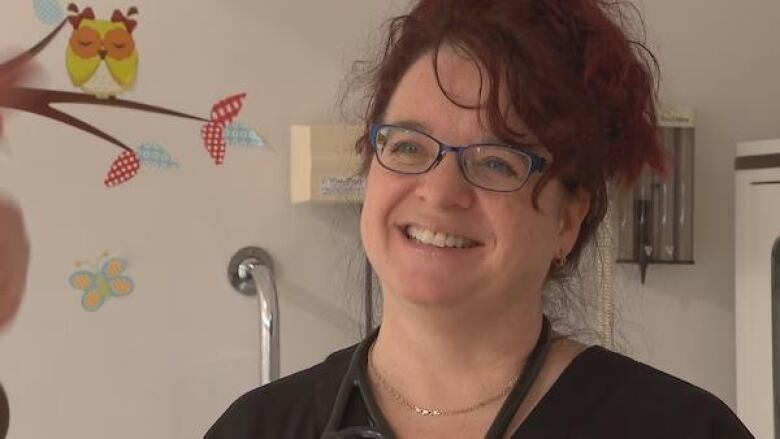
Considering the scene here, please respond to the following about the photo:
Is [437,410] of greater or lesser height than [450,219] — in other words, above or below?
below

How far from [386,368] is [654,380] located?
24 centimetres

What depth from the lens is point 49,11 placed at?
4.38 feet

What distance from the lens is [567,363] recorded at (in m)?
0.93

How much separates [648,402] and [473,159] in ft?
0.85

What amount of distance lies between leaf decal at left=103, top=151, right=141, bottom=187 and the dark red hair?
1.78 feet

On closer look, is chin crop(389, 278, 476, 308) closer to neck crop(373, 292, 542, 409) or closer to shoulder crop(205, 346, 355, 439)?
neck crop(373, 292, 542, 409)

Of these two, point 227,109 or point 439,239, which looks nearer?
point 439,239

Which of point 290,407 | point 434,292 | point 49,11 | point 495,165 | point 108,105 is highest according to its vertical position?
point 49,11

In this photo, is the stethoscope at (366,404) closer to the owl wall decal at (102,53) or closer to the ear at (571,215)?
the ear at (571,215)

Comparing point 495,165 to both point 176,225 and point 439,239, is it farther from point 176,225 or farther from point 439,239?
point 176,225

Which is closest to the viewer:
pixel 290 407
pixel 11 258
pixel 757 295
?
pixel 290 407

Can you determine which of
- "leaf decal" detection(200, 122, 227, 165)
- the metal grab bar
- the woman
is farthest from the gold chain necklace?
"leaf decal" detection(200, 122, 227, 165)

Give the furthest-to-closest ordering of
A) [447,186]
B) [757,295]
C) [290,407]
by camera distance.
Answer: [757,295]
[290,407]
[447,186]

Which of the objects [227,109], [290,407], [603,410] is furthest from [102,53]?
[603,410]
